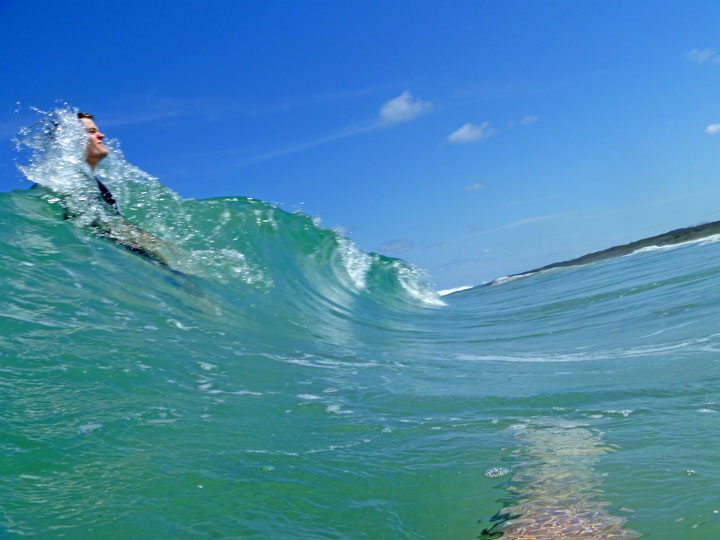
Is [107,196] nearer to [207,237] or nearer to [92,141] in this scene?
[92,141]

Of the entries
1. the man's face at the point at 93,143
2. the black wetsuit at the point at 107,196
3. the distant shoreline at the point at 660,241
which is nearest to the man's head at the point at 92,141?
the man's face at the point at 93,143

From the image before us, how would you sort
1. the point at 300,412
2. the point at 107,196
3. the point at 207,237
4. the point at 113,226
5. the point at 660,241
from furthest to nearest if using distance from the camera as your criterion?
the point at 660,241
the point at 207,237
the point at 107,196
the point at 113,226
the point at 300,412

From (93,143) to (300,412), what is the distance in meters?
5.76

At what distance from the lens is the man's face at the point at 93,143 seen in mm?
8258

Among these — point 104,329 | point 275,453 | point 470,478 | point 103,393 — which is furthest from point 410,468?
point 104,329

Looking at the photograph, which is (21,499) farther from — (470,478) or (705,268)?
(705,268)

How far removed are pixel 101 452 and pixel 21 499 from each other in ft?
1.99

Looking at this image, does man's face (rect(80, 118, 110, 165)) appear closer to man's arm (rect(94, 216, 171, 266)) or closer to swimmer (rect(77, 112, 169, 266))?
swimmer (rect(77, 112, 169, 266))

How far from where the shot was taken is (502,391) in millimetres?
4855

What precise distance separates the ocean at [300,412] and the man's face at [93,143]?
206mm

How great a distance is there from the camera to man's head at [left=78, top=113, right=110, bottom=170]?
27.0 ft

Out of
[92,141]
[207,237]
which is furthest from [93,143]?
[207,237]

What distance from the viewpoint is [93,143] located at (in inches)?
328

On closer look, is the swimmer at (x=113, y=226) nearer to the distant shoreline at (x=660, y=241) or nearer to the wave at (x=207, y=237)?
the wave at (x=207, y=237)
